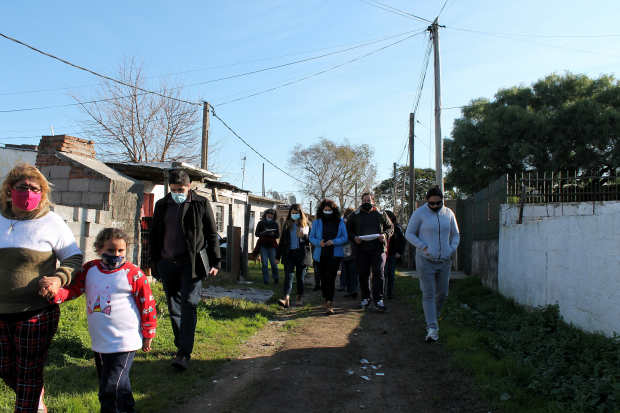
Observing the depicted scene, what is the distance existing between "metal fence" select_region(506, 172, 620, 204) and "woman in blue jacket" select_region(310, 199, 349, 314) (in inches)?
134

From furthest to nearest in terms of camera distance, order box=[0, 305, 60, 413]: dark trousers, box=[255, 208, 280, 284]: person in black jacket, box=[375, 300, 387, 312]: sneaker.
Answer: box=[255, 208, 280, 284]: person in black jacket < box=[375, 300, 387, 312]: sneaker < box=[0, 305, 60, 413]: dark trousers

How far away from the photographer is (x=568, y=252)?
18.4 ft

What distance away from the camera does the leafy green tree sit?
21312 millimetres

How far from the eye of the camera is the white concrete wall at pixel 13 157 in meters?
10.5

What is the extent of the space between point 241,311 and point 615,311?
5.14m

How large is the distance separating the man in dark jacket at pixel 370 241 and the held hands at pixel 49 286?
17.3ft

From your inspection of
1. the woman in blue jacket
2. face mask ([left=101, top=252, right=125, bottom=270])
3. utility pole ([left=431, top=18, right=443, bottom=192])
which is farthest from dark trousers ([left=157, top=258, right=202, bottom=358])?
utility pole ([left=431, top=18, right=443, bottom=192])

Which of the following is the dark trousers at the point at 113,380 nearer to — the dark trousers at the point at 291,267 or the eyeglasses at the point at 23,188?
the eyeglasses at the point at 23,188

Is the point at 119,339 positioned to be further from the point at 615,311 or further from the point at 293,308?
the point at 293,308

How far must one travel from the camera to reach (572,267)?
214 inches

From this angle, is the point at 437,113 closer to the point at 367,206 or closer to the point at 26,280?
the point at 367,206

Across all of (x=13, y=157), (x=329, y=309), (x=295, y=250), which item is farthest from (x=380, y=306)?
(x=13, y=157)

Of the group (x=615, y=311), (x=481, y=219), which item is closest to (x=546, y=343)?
(x=615, y=311)

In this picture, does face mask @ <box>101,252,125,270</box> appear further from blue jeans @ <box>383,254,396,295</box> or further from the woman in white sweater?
blue jeans @ <box>383,254,396,295</box>
